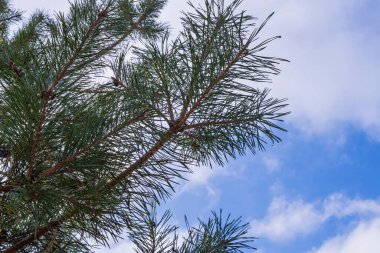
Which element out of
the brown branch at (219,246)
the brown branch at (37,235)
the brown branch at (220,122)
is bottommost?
the brown branch at (37,235)

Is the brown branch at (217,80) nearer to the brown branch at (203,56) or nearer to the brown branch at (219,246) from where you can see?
the brown branch at (203,56)

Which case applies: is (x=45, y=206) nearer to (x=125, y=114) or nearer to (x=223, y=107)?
(x=125, y=114)

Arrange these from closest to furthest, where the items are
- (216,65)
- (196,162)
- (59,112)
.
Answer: (59,112) < (216,65) < (196,162)

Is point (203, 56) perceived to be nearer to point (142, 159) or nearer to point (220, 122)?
point (220, 122)

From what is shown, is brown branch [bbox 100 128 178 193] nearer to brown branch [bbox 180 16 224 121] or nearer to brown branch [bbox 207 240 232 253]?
brown branch [bbox 180 16 224 121]

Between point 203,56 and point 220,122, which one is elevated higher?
point 203,56

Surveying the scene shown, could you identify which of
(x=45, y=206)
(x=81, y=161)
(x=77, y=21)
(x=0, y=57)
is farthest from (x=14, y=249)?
(x=77, y=21)

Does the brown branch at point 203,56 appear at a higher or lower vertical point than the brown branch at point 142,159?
higher

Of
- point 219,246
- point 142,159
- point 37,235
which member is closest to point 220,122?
point 142,159

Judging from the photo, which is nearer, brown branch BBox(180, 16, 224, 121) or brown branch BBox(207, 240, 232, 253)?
brown branch BBox(180, 16, 224, 121)

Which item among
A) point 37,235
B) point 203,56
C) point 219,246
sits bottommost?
point 37,235

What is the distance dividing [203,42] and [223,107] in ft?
0.80

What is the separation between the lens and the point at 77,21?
208cm

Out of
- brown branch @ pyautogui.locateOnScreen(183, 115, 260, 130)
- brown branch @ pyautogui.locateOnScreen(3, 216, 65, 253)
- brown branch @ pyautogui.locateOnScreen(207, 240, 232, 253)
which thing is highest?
brown branch @ pyautogui.locateOnScreen(183, 115, 260, 130)
